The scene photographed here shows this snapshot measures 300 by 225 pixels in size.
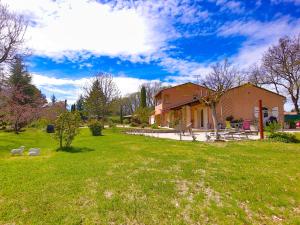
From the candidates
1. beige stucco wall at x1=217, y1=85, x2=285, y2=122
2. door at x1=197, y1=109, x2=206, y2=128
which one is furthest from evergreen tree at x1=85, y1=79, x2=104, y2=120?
beige stucco wall at x1=217, y1=85, x2=285, y2=122

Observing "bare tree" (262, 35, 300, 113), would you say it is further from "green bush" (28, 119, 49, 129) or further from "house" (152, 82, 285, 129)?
"green bush" (28, 119, 49, 129)

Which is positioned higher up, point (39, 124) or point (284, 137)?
point (39, 124)

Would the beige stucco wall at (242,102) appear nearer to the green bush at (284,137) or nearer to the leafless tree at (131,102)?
the green bush at (284,137)

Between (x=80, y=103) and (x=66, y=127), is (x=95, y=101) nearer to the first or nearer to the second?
(x=80, y=103)

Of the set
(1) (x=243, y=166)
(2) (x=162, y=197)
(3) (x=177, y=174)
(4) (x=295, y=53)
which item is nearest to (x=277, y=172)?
(1) (x=243, y=166)

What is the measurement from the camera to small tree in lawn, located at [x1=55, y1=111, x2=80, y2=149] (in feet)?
46.5

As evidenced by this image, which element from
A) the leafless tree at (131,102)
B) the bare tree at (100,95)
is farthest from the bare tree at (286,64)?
the leafless tree at (131,102)

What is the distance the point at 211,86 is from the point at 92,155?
15.6m

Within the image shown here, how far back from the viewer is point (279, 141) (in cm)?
1554

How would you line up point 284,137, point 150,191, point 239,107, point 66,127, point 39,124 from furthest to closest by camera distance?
point 39,124
point 239,107
point 284,137
point 66,127
point 150,191

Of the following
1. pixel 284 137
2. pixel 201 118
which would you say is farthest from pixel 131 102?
pixel 284 137

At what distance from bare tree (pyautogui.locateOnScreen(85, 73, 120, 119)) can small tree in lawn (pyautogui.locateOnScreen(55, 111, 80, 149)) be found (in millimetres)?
32559

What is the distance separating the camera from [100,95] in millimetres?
47406

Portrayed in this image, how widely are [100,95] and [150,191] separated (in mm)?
42088
